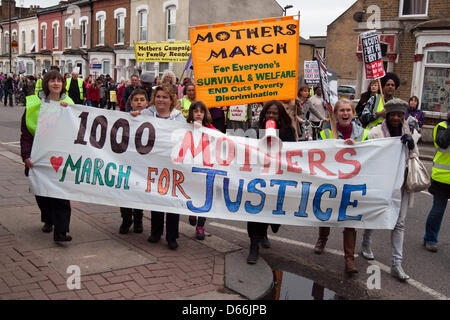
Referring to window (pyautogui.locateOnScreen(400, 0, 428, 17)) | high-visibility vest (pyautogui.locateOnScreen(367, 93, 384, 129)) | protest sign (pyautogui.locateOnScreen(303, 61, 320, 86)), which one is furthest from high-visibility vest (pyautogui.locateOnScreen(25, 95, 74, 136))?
window (pyautogui.locateOnScreen(400, 0, 428, 17))

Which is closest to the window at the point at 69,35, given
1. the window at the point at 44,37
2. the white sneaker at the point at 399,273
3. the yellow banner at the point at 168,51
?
the window at the point at 44,37

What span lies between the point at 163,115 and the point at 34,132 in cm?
144

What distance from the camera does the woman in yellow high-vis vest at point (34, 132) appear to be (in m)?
4.99

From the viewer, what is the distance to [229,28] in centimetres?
591

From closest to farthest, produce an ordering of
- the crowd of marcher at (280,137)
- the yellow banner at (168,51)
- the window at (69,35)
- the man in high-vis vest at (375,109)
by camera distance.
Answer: the crowd of marcher at (280,137)
the man in high-vis vest at (375,109)
the yellow banner at (168,51)
the window at (69,35)

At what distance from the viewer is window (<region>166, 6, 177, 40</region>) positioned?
27.2 metres

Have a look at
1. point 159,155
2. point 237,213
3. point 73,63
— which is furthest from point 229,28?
point 73,63

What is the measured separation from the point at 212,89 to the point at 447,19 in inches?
556

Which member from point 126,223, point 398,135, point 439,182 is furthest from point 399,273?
point 126,223

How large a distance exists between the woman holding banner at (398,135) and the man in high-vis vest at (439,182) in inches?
35.1

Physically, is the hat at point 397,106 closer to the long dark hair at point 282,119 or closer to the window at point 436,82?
the long dark hair at point 282,119

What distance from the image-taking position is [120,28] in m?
31.9

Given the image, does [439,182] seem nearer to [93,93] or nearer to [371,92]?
[371,92]
